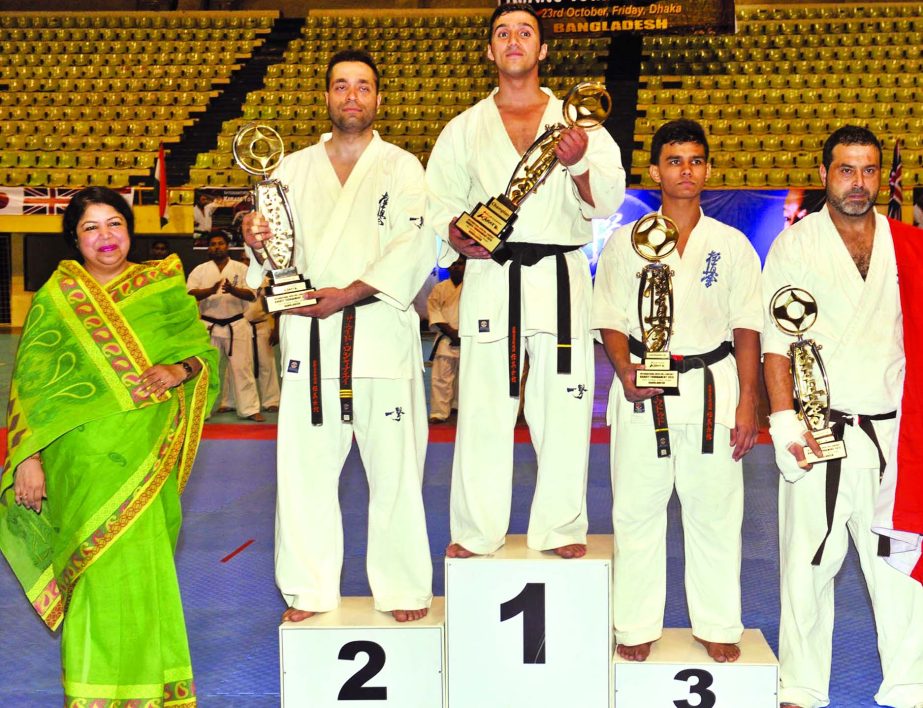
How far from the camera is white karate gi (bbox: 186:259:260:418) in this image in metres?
8.86

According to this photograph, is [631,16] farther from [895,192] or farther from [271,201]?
[271,201]

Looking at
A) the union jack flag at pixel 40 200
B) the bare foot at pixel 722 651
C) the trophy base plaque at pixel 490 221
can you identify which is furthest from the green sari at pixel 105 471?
the union jack flag at pixel 40 200

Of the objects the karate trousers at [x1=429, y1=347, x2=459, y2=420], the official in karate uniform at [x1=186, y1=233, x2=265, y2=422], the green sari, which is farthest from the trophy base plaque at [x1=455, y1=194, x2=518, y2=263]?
the official in karate uniform at [x1=186, y1=233, x2=265, y2=422]

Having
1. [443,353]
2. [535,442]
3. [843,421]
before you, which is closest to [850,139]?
[843,421]

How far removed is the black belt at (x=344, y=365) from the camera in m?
3.33

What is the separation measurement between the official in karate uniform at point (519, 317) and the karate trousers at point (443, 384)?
515 cm

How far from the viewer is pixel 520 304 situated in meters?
3.30

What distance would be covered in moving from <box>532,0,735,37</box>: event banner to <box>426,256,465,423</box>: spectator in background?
7.06 metres

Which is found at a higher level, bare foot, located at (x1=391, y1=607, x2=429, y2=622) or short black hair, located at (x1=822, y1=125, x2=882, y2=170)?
short black hair, located at (x1=822, y1=125, x2=882, y2=170)

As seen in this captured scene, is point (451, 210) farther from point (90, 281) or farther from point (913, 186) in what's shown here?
point (913, 186)

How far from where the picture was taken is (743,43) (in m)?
17.3

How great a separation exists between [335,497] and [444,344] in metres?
5.21

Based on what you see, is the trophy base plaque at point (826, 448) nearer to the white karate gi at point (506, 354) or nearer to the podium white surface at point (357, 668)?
the white karate gi at point (506, 354)

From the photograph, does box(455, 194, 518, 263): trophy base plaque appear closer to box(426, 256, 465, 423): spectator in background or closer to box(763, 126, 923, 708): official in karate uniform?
box(763, 126, 923, 708): official in karate uniform
